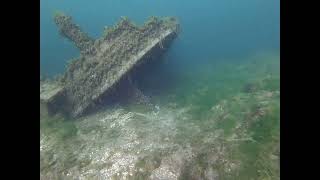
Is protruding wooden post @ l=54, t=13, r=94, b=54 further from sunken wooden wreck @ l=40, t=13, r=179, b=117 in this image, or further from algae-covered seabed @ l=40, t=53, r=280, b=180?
algae-covered seabed @ l=40, t=53, r=280, b=180

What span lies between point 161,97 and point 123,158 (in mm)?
7914

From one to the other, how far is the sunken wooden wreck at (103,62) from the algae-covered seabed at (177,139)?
1173 millimetres

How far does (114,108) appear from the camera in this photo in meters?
18.7

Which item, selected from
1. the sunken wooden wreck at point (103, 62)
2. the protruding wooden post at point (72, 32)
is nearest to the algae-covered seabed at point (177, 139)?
Answer: the sunken wooden wreck at point (103, 62)

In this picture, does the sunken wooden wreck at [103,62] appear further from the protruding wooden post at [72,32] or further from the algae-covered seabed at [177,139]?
the algae-covered seabed at [177,139]

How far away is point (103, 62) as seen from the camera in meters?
18.3

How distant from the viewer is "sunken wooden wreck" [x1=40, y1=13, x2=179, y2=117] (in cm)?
1797

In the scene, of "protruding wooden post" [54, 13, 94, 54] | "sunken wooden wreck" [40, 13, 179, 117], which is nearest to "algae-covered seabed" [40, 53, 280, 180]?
"sunken wooden wreck" [40, 13, 179, 117]

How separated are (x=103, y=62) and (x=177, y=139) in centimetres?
683

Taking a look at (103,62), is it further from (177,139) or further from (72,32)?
Answer: (177,139)

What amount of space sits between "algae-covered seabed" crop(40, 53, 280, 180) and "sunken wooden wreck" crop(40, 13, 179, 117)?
3.85ft

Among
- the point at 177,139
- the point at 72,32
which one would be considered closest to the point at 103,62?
the point at 72,32
